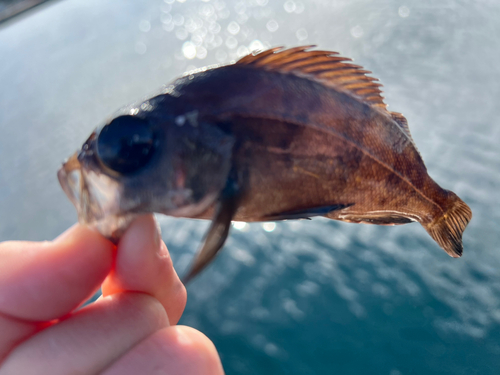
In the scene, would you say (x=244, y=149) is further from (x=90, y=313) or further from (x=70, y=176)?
(x=90, y=313)

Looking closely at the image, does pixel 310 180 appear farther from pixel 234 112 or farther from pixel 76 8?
pixel 76 8

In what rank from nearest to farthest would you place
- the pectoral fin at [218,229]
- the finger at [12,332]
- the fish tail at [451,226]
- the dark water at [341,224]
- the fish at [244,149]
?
1. the pectoral fin at [218,229]
2. the fish at [244,149]
3. the finger at [12,332]
4. the fish tail at [451,226]
5. the dark water at [341,224]

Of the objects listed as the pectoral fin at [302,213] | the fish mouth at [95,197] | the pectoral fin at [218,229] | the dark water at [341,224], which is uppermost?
the fish mouth at [95,197]

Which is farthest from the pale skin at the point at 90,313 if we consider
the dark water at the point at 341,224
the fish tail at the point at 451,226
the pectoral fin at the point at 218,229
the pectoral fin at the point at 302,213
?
the dark water at the point at 341,224

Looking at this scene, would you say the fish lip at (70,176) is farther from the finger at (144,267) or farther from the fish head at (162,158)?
the finger at (144,267)

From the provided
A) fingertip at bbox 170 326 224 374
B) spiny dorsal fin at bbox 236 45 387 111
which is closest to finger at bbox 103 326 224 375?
fingertip at bbox 170 326 224 374

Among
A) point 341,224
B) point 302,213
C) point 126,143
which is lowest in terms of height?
point 341,224

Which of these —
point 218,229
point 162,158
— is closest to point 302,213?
point 218,229

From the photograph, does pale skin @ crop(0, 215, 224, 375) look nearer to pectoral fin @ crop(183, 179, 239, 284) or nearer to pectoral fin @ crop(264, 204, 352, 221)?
pectoral fin @ crop(183, 179, 239, 284)

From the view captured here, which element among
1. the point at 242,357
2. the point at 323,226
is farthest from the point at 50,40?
the point at 242,357

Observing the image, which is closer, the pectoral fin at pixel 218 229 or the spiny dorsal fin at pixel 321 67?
the pectoral fin at pixel 218 229
